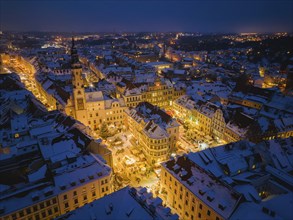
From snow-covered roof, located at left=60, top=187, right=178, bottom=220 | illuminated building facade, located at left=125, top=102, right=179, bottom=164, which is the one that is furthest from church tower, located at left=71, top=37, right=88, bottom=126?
snow-covered roof, located at left=60, top=187, right=178, bottom=220

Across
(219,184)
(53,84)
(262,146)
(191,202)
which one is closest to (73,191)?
(191,202)

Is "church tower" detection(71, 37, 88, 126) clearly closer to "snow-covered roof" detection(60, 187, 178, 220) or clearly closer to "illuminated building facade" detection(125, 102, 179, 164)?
"illuminated building facade" detection(125, 102, 179, 164)

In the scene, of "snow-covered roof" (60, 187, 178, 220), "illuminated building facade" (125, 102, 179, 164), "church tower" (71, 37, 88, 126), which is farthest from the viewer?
"church tower" (71, 37, 88, 126)

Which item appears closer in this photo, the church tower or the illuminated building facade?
the illuminated building facade

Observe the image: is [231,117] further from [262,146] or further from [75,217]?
[75,217]

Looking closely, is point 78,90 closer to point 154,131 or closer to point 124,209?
point 154,131

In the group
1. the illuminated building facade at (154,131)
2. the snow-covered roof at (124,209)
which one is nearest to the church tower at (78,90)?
the illuminated building facade at (154,131)

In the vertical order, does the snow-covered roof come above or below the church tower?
below

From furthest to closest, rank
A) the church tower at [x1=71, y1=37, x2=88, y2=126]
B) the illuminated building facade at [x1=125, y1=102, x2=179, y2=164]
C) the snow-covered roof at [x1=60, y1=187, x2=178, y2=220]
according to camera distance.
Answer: the church tower at [x1=71, y1=37, x2=88, y2=126]
the illuminated building facade at [x1=125, y1=102, x2=179, y2=164]
the snow-covered roof at [x1=60, y1=187, x2=178, y2=220]
